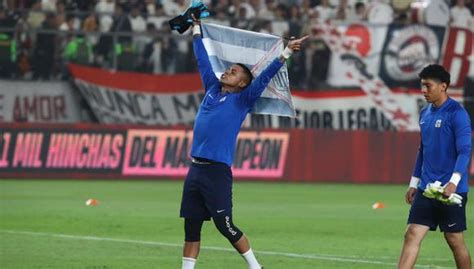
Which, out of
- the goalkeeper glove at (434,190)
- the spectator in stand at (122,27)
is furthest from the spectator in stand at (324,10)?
the goalkeeper glove at (434,190)

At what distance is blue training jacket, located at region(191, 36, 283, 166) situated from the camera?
42.4 feet

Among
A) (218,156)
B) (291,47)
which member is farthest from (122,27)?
(291,47)

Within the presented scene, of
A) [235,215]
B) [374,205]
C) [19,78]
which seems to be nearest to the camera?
[235,215]

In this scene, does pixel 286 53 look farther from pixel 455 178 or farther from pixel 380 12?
pixel 380 12

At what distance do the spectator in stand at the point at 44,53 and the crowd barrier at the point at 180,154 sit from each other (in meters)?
1.23

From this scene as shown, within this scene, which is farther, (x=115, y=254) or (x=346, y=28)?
(x=346, y=28)

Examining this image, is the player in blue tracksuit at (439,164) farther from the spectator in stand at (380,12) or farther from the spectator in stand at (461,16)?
the spectator in stand at (461,16)

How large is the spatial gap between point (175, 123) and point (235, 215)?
376 inches

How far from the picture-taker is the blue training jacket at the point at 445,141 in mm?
12125

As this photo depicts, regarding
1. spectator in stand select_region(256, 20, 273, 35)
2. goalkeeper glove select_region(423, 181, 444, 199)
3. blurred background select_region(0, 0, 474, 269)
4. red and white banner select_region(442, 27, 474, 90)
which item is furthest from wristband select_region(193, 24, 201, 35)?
red and white banner select_region(442, 27, 474, 90)

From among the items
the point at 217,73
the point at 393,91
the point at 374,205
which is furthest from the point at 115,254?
the point at 393,91

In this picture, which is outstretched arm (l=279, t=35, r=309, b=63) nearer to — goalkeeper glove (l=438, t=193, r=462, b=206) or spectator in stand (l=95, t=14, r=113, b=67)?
goalkeeper glove (l=438, t=193, r=462, b=206)

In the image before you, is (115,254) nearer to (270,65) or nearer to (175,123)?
(270,65)

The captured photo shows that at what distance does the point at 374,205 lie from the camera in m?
24.4
